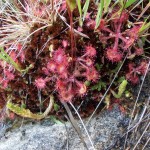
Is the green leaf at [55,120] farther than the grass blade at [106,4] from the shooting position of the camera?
Yes

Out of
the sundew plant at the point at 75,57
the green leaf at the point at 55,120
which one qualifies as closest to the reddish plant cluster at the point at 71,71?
the sundew plant at the point at 75,57

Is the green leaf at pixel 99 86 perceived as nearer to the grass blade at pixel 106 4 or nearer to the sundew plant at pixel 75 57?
the sundew plant at pixel 75 57

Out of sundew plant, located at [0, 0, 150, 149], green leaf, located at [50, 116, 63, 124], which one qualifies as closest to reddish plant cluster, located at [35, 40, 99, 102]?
sundew plant, located at [0, 0, 150, 149]

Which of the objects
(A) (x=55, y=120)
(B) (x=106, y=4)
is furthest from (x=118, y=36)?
(A) (x=55, y=120)

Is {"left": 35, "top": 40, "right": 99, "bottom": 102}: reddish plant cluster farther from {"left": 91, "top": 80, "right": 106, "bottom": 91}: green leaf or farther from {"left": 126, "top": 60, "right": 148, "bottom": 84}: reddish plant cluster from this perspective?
{"left": 126, "top": 60, "right": 148, "bottom": 84}: reddish plant cluster

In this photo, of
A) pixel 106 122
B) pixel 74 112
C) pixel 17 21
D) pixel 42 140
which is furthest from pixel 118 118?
pixel 17 21

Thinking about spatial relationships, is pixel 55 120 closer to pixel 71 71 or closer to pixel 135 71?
pixel 71 71

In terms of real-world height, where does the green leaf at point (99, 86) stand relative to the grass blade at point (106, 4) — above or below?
below

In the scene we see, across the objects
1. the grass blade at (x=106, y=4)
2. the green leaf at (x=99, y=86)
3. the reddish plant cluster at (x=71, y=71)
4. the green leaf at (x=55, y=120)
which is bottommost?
the green leaf at (x=55, y=120)
